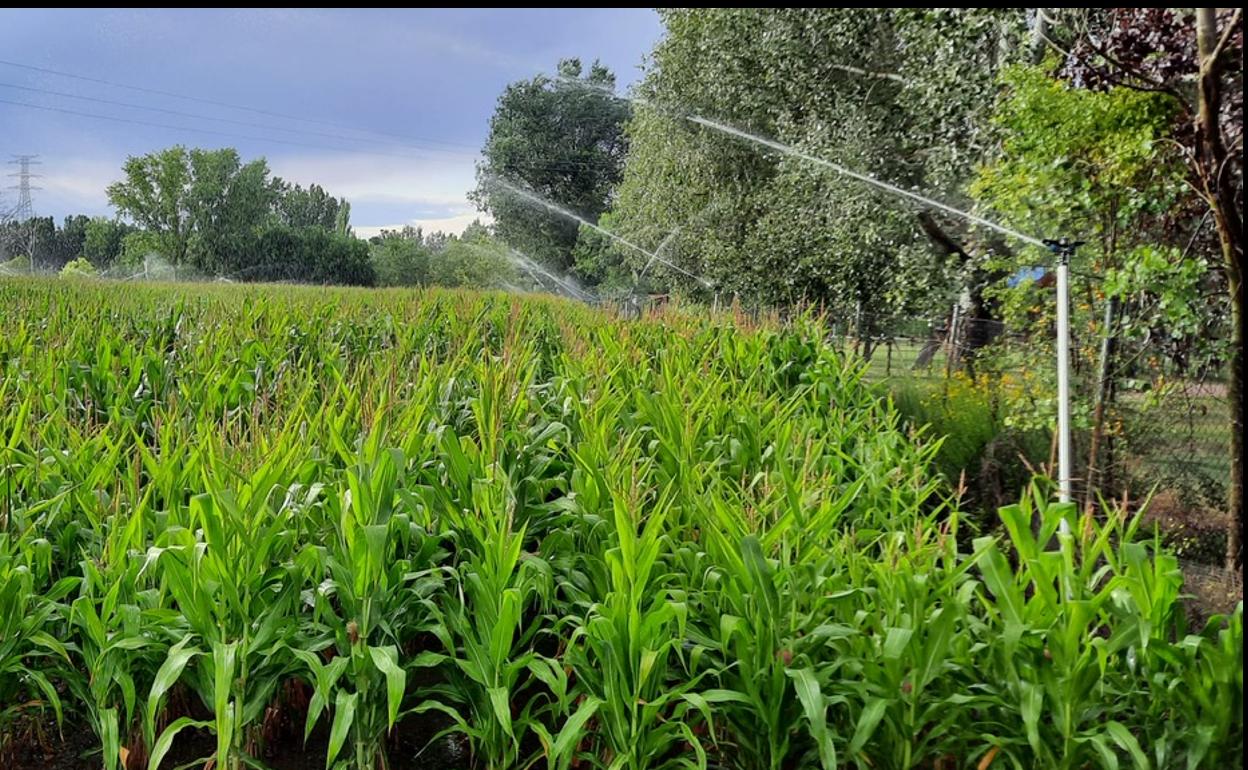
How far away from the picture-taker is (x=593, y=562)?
60.5 inches

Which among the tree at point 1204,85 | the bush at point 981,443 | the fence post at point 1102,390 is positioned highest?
the tree at point 1204,85

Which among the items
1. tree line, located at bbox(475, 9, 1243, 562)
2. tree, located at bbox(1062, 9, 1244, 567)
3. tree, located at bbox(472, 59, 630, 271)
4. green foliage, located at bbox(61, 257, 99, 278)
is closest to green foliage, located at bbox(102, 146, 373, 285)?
tree, located at bbox(472, 59, 630, 271)

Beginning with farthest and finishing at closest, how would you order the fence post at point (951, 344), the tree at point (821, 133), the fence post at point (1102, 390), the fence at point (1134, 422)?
the tree at point (821, 133), the fence post at point (951, 344), the fence post at point (1102, 390), the fence at point (1134, 422)

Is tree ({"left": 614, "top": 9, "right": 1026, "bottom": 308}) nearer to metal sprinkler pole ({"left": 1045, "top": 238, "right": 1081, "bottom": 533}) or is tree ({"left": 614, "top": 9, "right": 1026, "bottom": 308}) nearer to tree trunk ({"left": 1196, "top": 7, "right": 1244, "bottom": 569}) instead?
tree trunk ({"left": 1196, "top": 7, "right": 1244, "bottom": 569})

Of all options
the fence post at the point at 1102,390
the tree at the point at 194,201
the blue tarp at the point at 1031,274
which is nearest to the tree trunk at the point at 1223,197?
the fence post at the point at 1102,390

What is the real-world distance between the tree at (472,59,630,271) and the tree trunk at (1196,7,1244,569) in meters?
5.49

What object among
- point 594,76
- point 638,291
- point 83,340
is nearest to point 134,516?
point 83,340

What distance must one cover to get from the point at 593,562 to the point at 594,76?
24.1 feet

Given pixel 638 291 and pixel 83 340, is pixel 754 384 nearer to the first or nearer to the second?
pixel 83 340

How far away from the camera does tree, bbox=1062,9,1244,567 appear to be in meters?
2.15

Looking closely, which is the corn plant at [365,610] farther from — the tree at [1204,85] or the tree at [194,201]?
the tree at [194,201]

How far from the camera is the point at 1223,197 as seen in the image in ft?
8.07

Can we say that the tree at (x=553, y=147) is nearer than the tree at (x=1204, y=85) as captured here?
No

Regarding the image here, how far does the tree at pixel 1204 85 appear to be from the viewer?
215 cm
